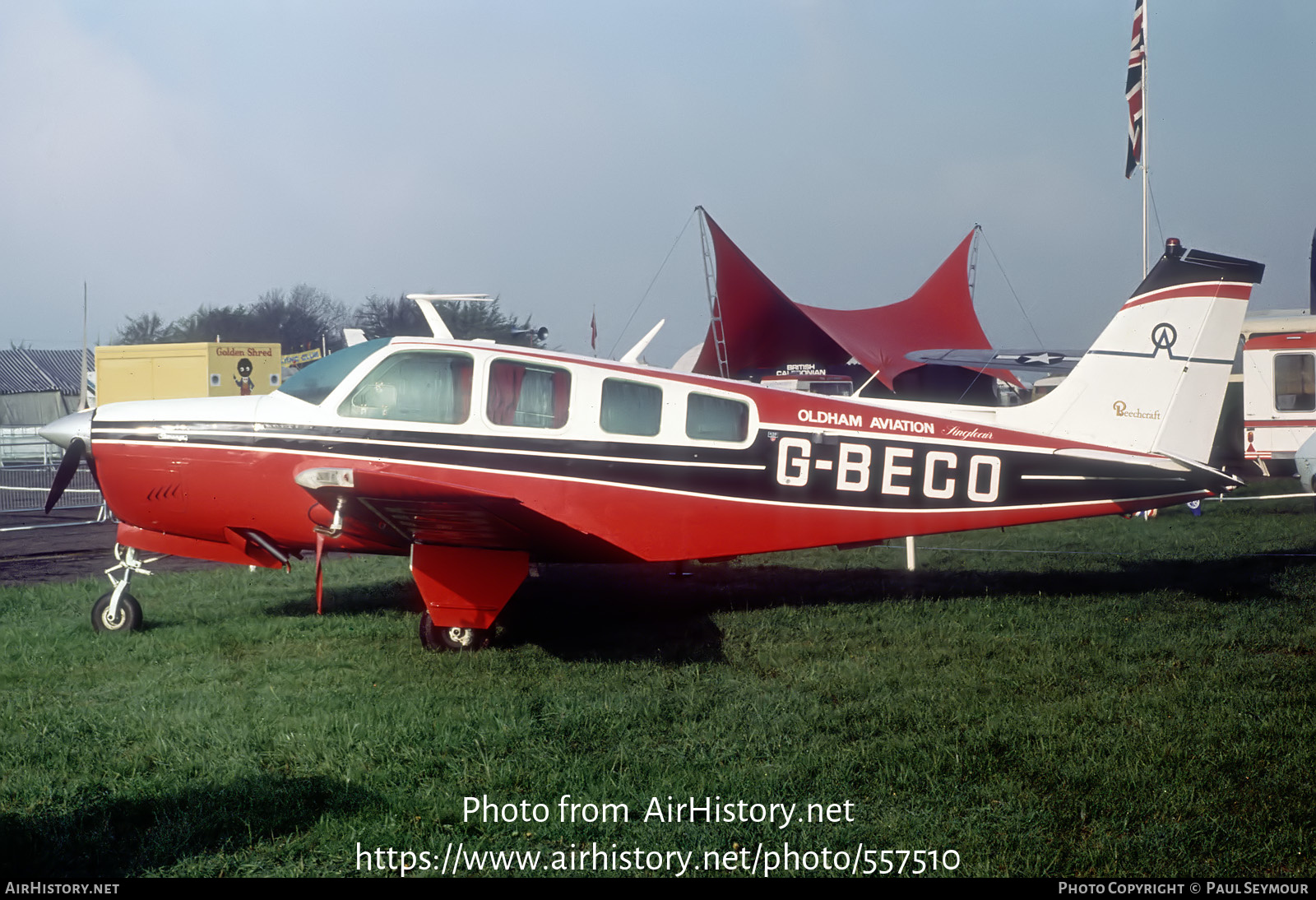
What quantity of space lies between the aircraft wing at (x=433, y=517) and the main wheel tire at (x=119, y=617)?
5.32 ft

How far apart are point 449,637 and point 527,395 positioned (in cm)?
167

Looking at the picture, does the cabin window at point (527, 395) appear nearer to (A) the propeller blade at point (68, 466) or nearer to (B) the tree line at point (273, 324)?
(A) the propeller blade at point (68, 466)

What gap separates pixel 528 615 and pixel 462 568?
1.51 meters

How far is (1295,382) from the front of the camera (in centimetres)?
1609

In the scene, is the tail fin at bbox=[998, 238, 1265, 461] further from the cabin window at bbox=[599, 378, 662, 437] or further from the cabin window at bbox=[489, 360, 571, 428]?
the cabin window at bbox=[489, 360, 571, 428]

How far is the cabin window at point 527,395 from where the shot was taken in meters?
6.26

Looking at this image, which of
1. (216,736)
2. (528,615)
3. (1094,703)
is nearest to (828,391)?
(528,615)

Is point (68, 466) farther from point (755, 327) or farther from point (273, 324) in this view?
point (273, 324)

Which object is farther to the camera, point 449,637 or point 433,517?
point 449,637

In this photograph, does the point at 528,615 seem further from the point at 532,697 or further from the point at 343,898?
the point at 343,898

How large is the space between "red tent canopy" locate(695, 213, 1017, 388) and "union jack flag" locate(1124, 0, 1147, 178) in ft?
16.0

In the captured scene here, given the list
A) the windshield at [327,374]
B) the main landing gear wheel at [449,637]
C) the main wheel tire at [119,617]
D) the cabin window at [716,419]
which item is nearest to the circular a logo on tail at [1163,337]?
the cabin window at [716,419]

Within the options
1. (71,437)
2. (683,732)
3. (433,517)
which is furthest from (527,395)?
(71,437)

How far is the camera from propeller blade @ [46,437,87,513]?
21.5ft
